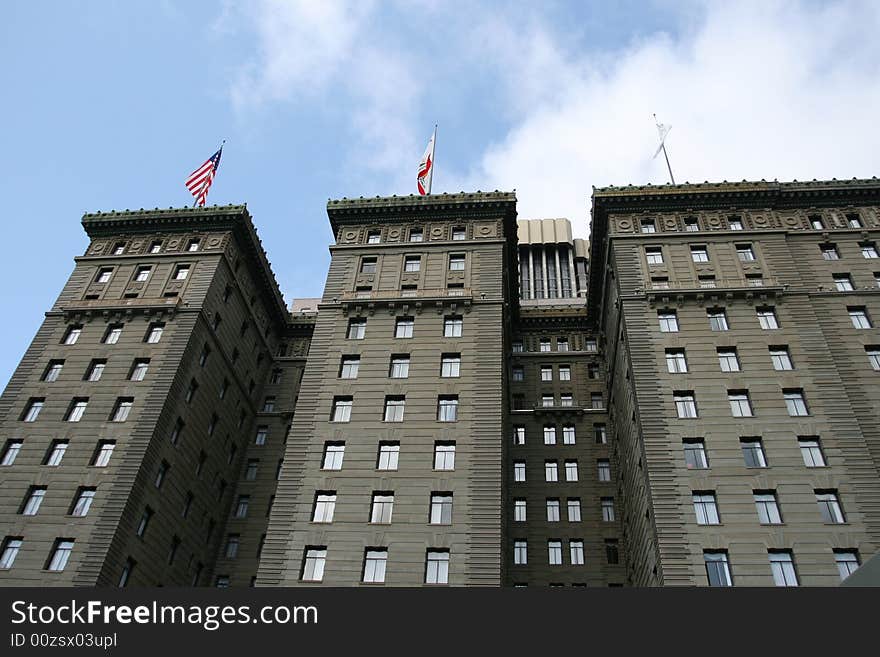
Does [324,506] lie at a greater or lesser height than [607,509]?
lesser

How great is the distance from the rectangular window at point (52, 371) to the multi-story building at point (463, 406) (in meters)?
0.21

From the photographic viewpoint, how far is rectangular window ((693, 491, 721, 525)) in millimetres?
46219

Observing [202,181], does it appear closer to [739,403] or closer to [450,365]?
[450,365]

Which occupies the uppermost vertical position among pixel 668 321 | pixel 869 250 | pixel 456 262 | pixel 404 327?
pixel 456 262

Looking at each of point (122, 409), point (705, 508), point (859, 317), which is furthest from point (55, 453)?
point (859, 317)

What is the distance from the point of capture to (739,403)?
51.8 m

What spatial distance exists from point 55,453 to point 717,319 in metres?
51.3

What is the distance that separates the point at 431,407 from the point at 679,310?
21.0 m

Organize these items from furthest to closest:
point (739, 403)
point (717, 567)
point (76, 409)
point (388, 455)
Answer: point (76, 409) → point (388, 455) → point (739, 403) → point (717, 567)

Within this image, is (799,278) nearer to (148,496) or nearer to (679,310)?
(679,310)

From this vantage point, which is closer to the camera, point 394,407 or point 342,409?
point 394,407

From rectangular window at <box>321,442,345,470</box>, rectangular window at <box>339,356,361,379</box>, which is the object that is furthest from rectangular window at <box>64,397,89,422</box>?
rectangular window at <box>339,356,361,379</box>

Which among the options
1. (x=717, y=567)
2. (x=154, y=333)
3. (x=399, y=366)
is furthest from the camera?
(x=154, y=333)

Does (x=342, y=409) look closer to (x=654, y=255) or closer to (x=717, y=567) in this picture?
(x=717, y=567)
